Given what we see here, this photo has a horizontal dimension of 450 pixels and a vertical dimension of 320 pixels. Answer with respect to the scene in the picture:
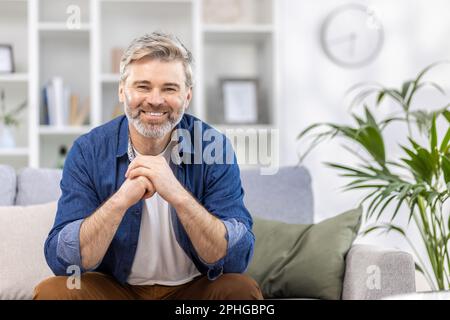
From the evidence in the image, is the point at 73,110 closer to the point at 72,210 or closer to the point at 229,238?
the point at 72,210

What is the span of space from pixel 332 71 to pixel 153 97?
232 cm

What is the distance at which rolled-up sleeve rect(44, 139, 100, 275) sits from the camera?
5.93 feet

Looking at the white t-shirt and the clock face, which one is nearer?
the white t-shirt

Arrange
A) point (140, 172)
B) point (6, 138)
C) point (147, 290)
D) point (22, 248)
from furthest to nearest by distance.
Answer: point (6, 138) < point (22, 248) < point (147, 290) < point (140, 172)

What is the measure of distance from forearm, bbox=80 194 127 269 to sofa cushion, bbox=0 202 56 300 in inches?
23.3

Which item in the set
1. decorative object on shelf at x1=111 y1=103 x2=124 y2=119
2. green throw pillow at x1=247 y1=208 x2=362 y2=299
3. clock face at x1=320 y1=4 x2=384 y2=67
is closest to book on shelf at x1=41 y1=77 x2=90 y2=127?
decorative object on shelf at x1=111 y1=103 x2=124 y2=119

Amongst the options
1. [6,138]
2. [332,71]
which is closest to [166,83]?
[6,138]

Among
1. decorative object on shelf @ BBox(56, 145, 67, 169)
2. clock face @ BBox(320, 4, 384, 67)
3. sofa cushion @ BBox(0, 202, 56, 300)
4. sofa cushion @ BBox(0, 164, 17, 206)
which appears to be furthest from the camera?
clock face @ BBox(320, 4, 384, 67)

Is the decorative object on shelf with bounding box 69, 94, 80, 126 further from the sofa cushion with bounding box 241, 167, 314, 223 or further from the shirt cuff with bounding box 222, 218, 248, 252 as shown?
the shirt cuff with bounding box 222, 218, 248, 252

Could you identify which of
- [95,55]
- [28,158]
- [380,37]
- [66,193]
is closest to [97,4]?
[95,55]

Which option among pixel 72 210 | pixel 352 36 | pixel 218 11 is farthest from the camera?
pixel 352 36

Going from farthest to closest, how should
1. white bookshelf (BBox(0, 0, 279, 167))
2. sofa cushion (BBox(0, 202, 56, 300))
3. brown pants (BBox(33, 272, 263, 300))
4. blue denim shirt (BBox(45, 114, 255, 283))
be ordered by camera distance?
white bookshelf (BBox(0, 0, 279, 167)) → sofa cushion (BBox(0, 202, 56, 300)) → blue denim shirt (BBox(45, 114, 255, 283)) → brown pants (BBox(33, 272, 263, 300))

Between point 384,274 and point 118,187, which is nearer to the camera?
point 118,187

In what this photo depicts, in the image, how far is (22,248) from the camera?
2367 mm
